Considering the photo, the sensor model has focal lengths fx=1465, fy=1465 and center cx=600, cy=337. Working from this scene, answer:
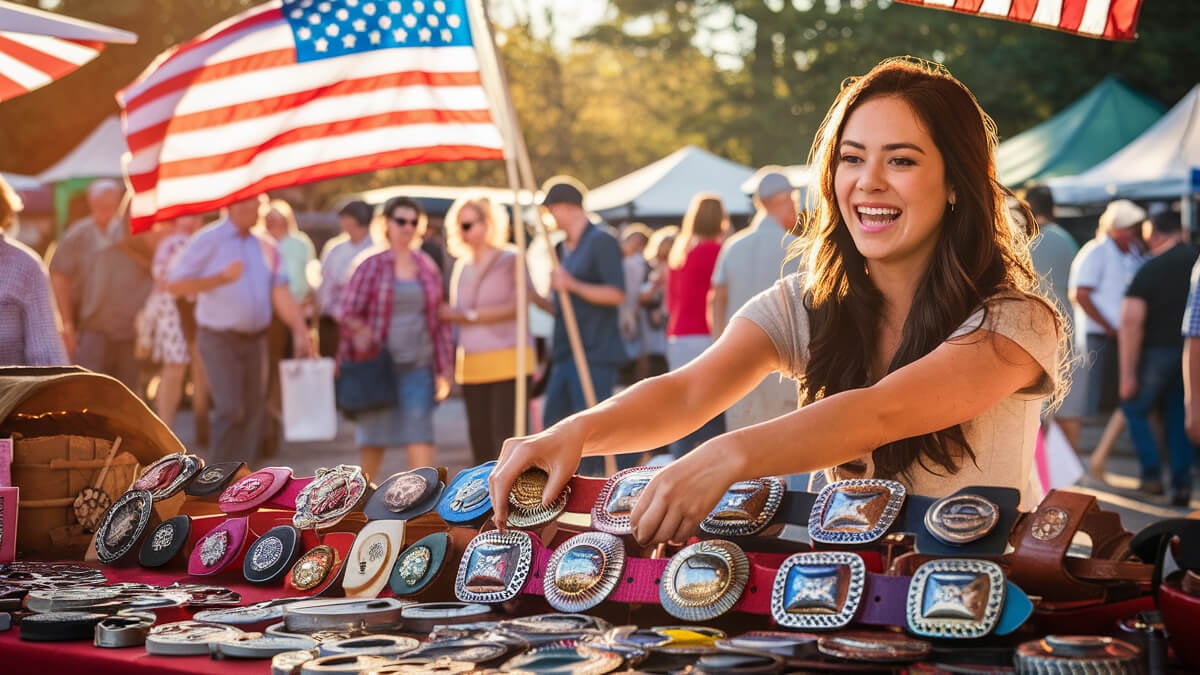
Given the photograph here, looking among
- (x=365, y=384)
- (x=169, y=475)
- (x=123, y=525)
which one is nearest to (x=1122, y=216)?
(x=365, y=384)

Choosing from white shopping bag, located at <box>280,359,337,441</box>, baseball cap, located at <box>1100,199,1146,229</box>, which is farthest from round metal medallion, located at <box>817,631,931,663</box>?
baseball cap, located at <box>1100,199,1146,229</box>

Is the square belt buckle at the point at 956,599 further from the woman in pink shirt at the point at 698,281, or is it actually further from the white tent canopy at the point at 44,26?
the woman in pink shirt at the point at 698,281

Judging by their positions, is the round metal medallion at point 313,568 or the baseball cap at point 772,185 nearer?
the round metal medallion at point 313,568

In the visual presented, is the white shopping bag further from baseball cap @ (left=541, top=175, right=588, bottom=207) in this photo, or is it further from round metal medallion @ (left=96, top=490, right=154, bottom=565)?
round metal medallion @ (left=96, top=490, right=154, bottom=565)

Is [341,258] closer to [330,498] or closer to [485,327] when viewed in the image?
[485,327]

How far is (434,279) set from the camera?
8.67 meters

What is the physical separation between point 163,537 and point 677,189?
20218 mm

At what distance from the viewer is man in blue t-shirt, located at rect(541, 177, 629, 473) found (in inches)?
336

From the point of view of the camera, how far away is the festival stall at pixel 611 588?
1681mm

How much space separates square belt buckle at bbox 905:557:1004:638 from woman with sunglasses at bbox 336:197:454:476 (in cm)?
669

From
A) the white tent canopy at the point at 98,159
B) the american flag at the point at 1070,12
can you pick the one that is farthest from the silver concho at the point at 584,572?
the white tent canopy at the point at 98,159

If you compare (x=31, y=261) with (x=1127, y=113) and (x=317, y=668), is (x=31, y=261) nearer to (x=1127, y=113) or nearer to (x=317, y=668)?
(x=317, y=668)

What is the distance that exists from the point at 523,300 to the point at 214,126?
5.65ft

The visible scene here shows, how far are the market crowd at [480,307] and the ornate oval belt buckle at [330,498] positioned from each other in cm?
407
